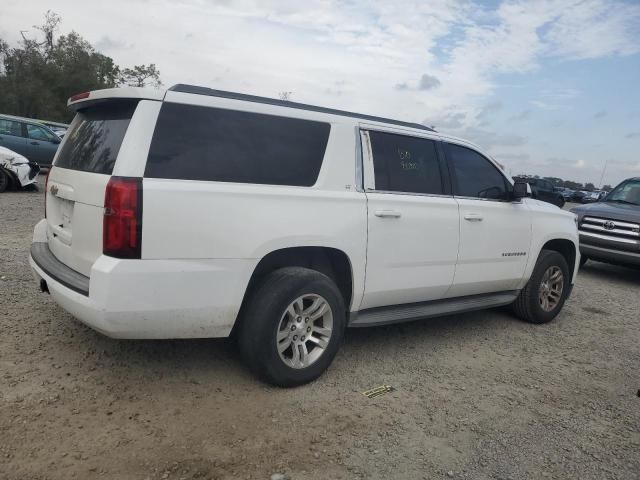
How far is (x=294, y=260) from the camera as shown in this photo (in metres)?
3.62

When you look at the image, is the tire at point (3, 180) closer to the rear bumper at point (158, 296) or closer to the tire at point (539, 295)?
the rear bumper at point (158, 296)

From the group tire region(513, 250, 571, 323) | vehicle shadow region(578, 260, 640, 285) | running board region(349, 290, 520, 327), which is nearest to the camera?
running board region(349, 290, 520, 327)

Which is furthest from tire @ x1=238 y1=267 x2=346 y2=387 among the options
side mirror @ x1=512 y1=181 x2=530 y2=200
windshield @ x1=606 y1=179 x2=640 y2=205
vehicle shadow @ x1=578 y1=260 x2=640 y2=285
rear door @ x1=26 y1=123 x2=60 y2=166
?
rear door @ x1=26 y1=123 x2=60 y2=166

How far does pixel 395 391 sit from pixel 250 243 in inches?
59.5

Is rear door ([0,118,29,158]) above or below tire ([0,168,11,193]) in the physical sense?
above

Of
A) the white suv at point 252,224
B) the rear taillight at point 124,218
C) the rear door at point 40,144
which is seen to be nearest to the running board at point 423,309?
the white suv at point 252,224

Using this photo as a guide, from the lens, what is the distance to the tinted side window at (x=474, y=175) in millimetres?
4719

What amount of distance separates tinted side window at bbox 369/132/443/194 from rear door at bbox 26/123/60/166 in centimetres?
1285

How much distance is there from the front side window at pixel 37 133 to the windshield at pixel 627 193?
1406 cm

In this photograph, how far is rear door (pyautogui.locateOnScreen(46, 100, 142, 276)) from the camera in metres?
3.06

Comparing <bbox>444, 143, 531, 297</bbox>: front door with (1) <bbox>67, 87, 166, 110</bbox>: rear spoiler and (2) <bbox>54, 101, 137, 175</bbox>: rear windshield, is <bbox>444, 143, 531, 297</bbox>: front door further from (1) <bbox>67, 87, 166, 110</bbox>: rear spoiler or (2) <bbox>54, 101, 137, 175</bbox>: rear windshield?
(2) <bbox>54, 101, 137, 175</bbox>: rear windshield

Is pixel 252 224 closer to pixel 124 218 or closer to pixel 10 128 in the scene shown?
pixel 124 218

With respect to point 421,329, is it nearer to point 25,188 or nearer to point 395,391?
point 395,391

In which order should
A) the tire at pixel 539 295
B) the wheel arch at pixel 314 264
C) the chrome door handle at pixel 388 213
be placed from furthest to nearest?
the tire at pixel 539 295 → the chrome door handle at pixel 388 213 → the wheel arch at pixel 314 264
